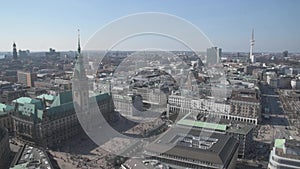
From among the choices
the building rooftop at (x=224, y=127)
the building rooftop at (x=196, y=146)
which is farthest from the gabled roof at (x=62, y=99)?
the building rooftop at (x=224, y=127)

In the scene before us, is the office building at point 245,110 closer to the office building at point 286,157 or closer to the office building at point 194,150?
the office building at point 194,150

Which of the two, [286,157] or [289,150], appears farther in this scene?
[289,150]

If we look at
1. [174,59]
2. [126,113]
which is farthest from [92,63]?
[126,113]

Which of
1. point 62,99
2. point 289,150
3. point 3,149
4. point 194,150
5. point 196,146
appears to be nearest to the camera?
point 289,150

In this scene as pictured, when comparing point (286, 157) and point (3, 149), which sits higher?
point (286, 157)

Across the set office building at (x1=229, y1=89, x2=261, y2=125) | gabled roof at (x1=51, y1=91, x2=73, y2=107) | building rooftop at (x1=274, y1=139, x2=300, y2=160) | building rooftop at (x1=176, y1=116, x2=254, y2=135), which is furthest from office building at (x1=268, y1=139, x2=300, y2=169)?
gabled roof at (x1=51, y1=91, x2=73, y2=107)

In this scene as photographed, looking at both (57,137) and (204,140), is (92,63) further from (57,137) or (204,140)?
(204,140)

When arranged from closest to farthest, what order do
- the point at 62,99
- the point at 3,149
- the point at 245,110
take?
1. the point at 3,149
2. the point at 62,99
3. the point at 245,110

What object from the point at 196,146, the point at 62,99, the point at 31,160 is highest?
the point at 62,99

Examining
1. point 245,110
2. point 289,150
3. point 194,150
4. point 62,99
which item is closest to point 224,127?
point 289,150

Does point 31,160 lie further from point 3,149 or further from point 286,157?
point 286,157

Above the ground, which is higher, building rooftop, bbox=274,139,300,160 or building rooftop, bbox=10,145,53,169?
building rooftop, bbox=274,139,300,160

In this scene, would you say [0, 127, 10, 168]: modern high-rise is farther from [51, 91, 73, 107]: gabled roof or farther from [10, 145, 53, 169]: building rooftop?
[51, 91, 73, 107]: gabled roof
